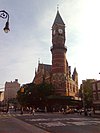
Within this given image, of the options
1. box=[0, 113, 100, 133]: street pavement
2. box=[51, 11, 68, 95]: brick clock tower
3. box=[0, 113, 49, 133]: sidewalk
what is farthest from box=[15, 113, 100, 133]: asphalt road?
box=[51, 11, 68, 95]: brick clock tower

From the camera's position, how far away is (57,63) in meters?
81.6

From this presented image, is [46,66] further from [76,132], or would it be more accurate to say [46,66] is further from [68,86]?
[76,132]

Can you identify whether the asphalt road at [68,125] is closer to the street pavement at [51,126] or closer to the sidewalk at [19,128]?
the street pavement at [51,126]

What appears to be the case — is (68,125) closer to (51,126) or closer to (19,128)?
(51,126)

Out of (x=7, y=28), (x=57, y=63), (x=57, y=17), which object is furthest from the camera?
(x=57, y=17)

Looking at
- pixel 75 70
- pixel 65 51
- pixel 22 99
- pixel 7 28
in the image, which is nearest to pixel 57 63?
pixel 65 51

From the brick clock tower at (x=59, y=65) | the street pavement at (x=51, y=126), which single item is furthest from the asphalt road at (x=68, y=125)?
the brick clock tower at (x=59, y=65)

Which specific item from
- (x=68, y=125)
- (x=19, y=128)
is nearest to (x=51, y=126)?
(x=68, y=125)

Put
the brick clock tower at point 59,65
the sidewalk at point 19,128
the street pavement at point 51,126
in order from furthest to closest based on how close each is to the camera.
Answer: the brick clock tower at point 59,65, the street pavement at point 51,126, the sidewalk at point 19,128

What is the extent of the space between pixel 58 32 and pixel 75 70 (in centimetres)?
2576

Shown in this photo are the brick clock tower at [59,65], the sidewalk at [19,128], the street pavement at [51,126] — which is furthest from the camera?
the brick clock tower at [59,65]

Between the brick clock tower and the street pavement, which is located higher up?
the brick clock tower

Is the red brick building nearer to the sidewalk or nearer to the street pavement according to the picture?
the street pavement

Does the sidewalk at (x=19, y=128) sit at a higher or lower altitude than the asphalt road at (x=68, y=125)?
lower
